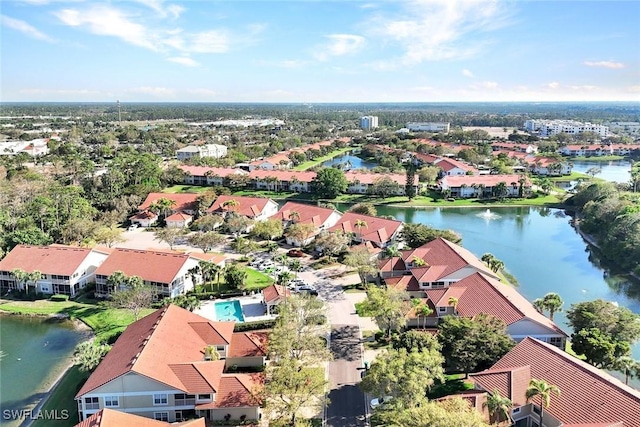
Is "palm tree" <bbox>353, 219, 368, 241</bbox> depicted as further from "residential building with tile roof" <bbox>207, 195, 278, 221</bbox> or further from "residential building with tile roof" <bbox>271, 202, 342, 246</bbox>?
A: "residential building with tile roof" <bbox>207, 195, 278, 221</bbox>

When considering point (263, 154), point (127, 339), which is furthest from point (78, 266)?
point (263, 154)

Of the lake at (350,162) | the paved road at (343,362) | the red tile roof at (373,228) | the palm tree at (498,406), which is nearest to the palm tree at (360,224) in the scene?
the red tile roof at (373,228)

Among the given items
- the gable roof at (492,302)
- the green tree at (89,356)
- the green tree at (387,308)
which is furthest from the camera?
the gable roof at (492,302)

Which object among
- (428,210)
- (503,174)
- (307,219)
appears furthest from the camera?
(503,174)

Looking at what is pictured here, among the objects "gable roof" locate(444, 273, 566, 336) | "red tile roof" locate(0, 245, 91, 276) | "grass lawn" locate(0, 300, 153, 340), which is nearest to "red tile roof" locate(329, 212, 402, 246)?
"gable roof" locate(444, 273, 566, 336)

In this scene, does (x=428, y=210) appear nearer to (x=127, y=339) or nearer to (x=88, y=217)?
(x=88, y=217)

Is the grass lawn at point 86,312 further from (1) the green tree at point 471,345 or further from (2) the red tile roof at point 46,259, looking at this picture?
(1) the green tree at point 471,345
